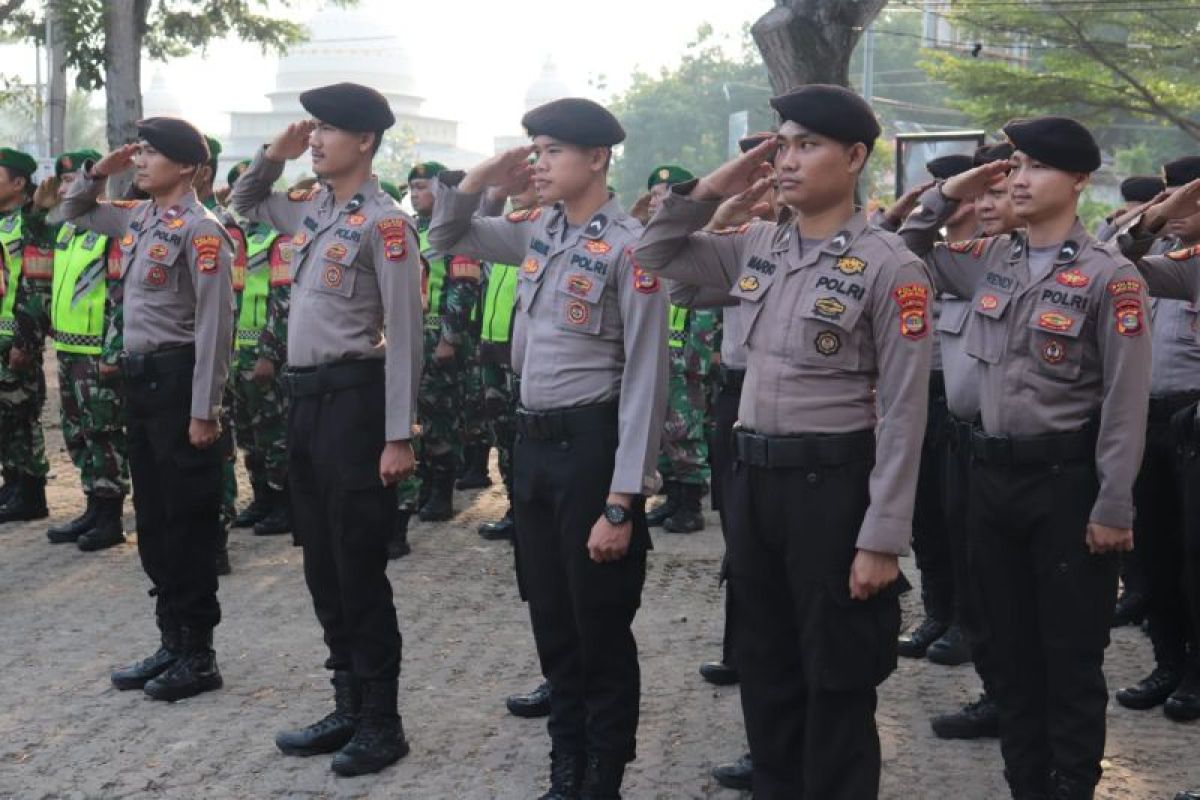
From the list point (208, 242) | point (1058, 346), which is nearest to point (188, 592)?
point (208, 242)

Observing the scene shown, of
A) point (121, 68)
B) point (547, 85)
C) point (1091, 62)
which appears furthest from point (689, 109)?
point (547, 85)

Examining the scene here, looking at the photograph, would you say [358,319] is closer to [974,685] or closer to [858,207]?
[858,207]

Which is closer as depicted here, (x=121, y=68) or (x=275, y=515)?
(x=275, y=515)

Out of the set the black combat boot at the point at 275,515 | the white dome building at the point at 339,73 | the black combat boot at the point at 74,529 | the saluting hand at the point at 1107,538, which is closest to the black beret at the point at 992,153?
the saluting hand at the point at 1107,538

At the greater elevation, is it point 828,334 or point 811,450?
point 828,334

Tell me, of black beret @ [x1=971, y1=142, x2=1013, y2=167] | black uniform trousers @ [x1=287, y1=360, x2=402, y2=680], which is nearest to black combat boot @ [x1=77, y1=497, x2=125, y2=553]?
black uniform trousers @ [x1=287, y1=360, x2=402, y2=680]

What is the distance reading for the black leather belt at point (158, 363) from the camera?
230 inches

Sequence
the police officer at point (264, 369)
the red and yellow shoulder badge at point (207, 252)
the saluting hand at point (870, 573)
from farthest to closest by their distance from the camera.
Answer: the police officer at point (264, 369) → the red and yellow shoulder badge at point (207, 252) → the saluting hand at point (870, 573)

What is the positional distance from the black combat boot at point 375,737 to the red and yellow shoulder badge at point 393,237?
141cm

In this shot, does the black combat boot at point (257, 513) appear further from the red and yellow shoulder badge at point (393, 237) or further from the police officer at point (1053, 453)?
the police officer at point (1053, 453)

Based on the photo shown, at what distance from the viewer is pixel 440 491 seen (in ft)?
31.9

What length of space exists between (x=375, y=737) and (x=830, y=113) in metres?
2.57

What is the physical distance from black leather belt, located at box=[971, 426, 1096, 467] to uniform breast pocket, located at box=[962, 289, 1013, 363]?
263 mm

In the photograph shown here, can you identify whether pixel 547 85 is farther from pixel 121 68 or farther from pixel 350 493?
pixel 350 493
